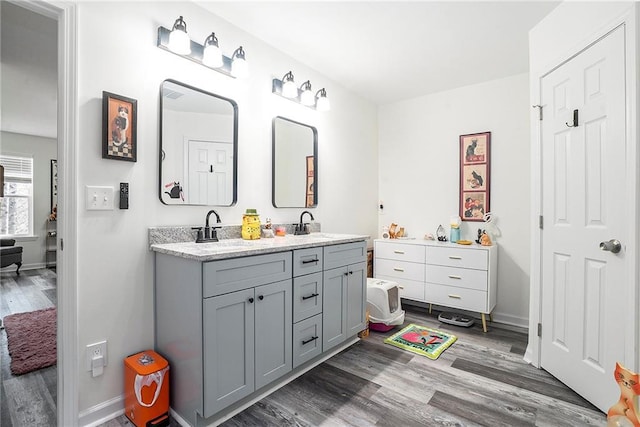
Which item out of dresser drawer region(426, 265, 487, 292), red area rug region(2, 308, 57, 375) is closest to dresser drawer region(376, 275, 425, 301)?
dresser drawer region(426, 265, 487, 292)

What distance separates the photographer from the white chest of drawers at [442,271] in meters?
2.86

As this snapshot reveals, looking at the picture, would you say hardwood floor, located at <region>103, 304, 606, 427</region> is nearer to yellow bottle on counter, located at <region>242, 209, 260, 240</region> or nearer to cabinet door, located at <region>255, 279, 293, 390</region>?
cabinet door, located at <region>255, 279, 293, 390</region>

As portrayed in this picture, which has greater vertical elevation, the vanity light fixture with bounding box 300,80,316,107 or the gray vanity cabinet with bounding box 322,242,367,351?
the vanity light fixture with bounding box 300,80,316,107

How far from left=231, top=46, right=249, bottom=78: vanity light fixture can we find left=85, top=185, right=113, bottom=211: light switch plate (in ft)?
3.73

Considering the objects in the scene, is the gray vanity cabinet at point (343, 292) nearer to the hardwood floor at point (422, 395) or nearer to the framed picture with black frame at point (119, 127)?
the hardwood floor at point (422, 395)

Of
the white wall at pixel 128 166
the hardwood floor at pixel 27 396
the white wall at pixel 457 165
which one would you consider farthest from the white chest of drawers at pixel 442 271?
the hardwood floor at pixel 27 396

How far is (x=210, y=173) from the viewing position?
83.4 inches

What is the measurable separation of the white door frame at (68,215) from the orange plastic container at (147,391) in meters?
0.23

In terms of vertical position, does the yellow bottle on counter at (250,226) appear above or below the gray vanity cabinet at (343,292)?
above

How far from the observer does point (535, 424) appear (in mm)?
1570

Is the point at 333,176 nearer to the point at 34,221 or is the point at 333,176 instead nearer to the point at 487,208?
A: the point at 487,208

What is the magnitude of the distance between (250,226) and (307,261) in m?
0.49

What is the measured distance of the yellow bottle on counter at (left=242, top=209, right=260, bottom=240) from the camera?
2152 mm

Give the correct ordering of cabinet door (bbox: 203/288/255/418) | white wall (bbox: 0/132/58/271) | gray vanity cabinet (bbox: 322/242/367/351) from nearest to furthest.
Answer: cabinet door (bbox: 203/288/255/418) < gray vanity cabinet (bbox: 322/242/367/351) < white wall (bbox: 0/132/58/271)
